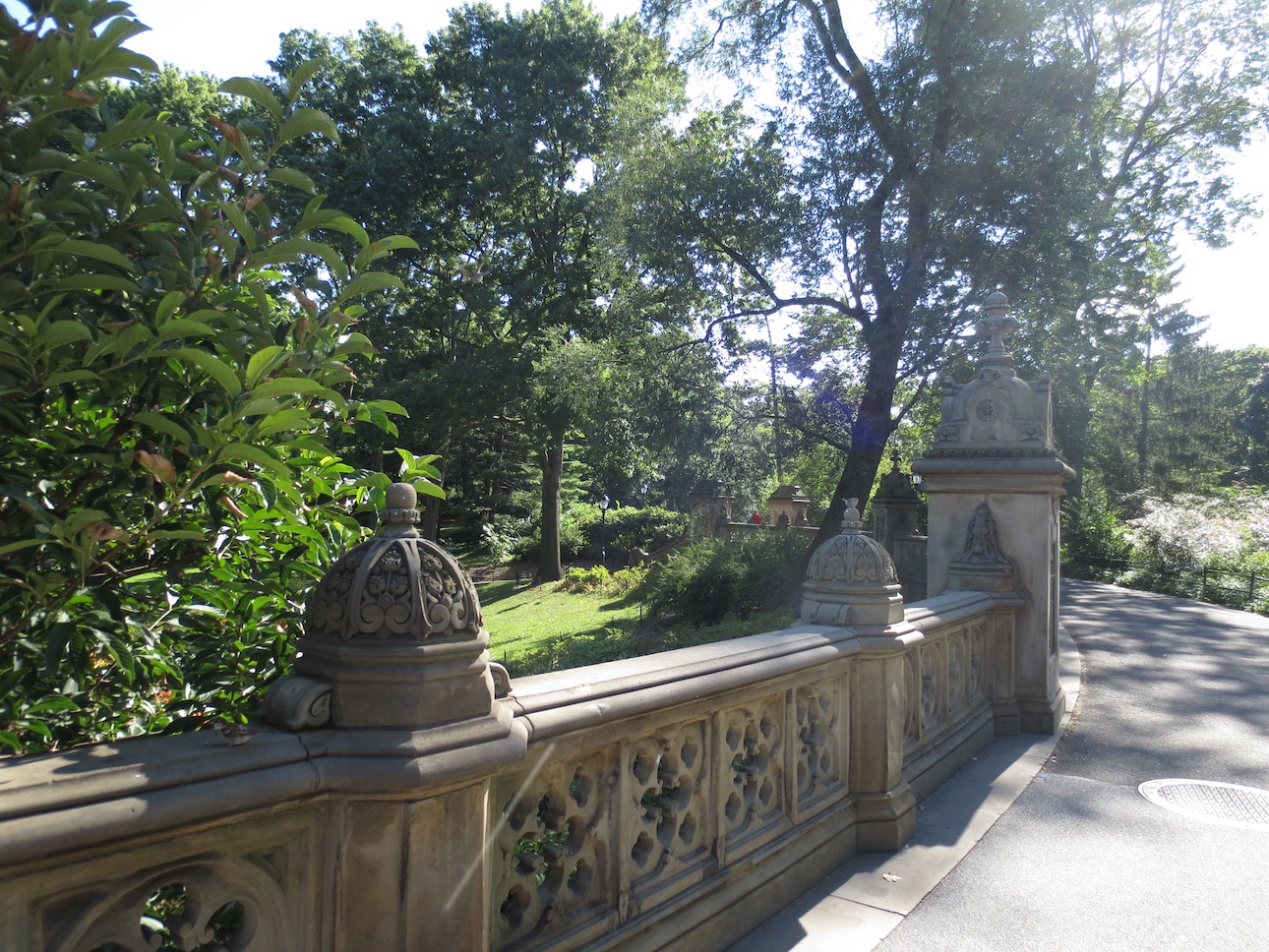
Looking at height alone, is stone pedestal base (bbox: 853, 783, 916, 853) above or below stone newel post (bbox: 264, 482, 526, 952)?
below

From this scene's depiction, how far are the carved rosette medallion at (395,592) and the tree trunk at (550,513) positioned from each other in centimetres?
2531

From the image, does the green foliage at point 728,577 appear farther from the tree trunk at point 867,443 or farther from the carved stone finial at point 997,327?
the carved stone finial at point 997,327

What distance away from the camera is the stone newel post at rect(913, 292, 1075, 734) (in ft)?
21.9

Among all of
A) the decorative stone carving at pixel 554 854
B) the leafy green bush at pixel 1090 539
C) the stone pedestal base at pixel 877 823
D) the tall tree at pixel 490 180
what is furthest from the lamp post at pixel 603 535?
the decorative stone carving at pixel 554 854

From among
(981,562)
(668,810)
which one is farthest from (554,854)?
(981,562)

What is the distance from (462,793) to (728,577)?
15.2 metres

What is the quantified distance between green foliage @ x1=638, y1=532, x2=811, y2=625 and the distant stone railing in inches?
478

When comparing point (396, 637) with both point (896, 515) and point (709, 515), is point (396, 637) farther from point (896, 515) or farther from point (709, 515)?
point (709, 515)

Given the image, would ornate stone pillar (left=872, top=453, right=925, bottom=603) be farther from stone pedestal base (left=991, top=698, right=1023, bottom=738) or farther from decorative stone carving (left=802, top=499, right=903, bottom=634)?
decorative stone carving (left=802, top=499, right=903, bottom=634)

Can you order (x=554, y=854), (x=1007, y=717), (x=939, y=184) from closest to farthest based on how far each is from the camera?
(x=554, y=854)
(x=1007, y=717)
(x=939, y=184)

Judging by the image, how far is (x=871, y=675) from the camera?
432cm

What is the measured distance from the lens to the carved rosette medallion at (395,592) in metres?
2.01

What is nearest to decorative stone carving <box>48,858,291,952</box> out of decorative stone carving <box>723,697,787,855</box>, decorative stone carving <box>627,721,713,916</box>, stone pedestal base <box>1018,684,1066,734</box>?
decorative stone carving <box>627,721,713,916</box>

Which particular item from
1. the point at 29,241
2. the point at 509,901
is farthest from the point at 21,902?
the point at 509,901
